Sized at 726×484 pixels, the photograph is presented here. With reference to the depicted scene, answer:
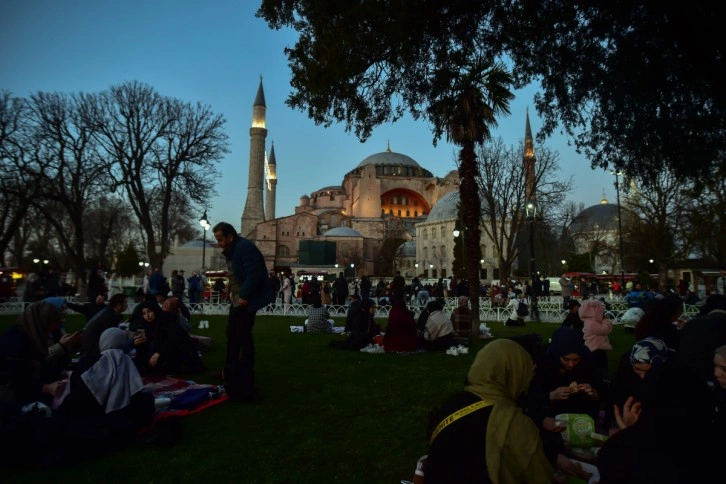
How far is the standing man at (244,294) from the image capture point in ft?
18.0

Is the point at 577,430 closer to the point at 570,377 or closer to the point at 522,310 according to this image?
the point at 570,377

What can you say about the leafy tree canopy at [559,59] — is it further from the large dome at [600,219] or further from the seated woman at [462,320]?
the large dome at [600,219]

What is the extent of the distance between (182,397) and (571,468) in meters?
3.93

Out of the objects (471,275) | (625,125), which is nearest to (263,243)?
(471,275)

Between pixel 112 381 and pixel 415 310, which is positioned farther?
pixel 415 310

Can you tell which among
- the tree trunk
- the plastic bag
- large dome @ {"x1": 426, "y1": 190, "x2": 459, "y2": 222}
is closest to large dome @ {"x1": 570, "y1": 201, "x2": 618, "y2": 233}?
large dome @ {"x1": 426, "y1": 190, "x2": 459, "y2": 222}

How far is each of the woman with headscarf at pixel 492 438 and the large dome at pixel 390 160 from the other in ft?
261

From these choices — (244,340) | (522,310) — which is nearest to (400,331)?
(244,340)

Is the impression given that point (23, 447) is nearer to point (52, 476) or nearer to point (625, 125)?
point (52, 476)

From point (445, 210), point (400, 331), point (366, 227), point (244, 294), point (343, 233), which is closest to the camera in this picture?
point (244, 294)

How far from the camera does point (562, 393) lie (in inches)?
158

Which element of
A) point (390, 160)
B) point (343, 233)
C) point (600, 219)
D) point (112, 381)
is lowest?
point (112, 381)

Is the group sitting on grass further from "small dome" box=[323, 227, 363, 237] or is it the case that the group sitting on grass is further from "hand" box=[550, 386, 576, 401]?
"small dome" box=[323, 227, 363, 237]

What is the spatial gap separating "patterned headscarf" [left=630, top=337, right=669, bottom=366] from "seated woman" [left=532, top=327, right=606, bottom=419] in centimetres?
56
